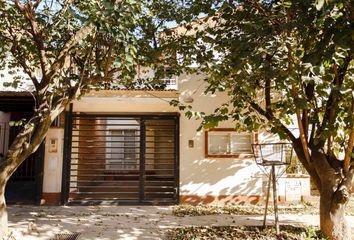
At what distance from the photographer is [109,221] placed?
925 centimetres

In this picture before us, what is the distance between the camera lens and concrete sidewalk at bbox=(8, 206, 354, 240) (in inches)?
314

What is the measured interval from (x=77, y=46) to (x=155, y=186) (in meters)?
6.32

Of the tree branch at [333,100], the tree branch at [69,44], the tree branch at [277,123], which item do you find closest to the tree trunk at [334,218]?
the tree branch at [333,100]

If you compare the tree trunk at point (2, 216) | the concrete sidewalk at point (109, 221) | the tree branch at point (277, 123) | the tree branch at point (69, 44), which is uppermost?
the tree branch at point (69, 44)

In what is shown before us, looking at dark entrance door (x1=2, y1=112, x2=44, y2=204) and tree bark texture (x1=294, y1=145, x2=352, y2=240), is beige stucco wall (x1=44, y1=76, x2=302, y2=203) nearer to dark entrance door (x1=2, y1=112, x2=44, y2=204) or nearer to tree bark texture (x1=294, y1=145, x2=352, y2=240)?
dark entrance door (x1=2, y1=112, x2=44, y2=204)

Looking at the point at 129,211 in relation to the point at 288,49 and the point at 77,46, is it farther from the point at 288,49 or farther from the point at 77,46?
the point at 288,49

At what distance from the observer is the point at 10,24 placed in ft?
27.7

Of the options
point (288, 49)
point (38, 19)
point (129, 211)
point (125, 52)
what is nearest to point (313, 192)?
point (129, 211)

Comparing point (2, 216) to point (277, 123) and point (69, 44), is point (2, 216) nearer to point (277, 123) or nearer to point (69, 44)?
point (69, 44)

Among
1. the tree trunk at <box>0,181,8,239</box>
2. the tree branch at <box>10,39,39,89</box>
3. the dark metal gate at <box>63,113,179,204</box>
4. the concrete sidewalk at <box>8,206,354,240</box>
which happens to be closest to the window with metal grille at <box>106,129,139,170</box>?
the dark metal gate at <box>63,113,179,204</box>

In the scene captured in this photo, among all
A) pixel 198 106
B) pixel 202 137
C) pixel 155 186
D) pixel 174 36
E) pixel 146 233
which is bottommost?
pixel 146 233

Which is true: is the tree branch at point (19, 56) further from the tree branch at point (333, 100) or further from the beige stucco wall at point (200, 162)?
the tree branch at point (333, 100)

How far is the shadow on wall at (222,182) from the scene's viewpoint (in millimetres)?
11672

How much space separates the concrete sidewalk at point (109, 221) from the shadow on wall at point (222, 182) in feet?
3.88
